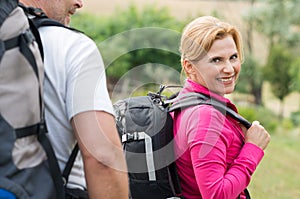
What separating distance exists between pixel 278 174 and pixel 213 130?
252 inches

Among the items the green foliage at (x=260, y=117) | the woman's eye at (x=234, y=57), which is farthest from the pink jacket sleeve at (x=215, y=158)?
the green foliage at (x=260, y=117)

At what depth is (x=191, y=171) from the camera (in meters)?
2.20

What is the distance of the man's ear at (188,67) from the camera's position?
90.1 inches

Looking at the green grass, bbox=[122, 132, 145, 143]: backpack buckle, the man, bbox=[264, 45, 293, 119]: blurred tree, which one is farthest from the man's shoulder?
bbox=[264, 45, 293, 119]: blurred tree

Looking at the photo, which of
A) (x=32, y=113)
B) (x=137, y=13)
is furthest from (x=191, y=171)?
(x=137, y=13)

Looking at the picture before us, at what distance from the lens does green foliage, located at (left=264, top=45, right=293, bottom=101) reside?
64.1 feet

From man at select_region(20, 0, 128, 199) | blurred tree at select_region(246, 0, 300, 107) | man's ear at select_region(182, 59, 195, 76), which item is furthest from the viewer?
blurred tree at select_region(246, 0, 300, 107)

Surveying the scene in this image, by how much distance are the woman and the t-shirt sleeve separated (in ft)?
1.97

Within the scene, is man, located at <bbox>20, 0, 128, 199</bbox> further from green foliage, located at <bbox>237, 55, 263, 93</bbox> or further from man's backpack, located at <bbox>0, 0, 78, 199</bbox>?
green foliage, located at <bbox>237, 55, 263, 93</bbox>

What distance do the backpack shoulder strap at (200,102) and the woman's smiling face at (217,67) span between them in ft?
0.31

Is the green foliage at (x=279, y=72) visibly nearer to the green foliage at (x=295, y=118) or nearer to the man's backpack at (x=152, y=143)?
the green foliage at (x=295, y=118)

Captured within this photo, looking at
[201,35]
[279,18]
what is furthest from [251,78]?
[201,35]

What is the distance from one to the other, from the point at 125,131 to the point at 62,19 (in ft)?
1.87

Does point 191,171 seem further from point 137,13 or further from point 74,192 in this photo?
point 137,13
